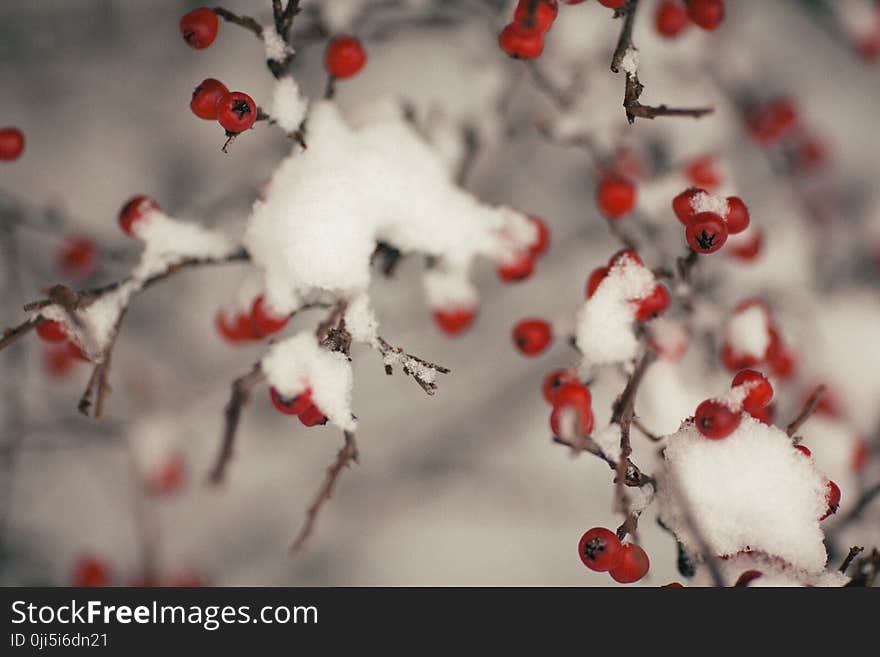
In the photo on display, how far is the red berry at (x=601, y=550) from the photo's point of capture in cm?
91

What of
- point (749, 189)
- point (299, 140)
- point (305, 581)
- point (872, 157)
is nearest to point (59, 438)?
point (305, 581)

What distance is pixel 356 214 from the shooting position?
103 cm

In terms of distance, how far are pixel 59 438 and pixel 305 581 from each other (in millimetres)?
715

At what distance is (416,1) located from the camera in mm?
1488

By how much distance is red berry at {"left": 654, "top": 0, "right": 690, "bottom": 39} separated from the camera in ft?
4.17

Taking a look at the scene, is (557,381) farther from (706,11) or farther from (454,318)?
(706,11)

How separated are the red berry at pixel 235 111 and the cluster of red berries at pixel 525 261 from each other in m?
0.49

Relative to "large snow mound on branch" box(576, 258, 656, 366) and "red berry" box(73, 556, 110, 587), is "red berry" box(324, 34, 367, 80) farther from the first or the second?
"red berry" box(73, 556, 110, 587)

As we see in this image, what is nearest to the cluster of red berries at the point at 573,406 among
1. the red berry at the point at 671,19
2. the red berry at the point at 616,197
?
the red berry at the point at 616,197

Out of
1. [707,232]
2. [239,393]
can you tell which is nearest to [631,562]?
[707,232]

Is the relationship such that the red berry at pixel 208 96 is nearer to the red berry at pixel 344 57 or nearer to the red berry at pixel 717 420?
the red berry at pixel 344 57

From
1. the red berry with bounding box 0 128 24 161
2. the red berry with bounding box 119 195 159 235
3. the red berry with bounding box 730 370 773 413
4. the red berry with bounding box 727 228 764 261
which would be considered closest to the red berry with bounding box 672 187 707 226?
the red berry with bounding box 730 370 773 413

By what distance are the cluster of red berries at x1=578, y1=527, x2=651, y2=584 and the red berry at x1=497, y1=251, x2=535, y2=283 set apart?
45 centimetres

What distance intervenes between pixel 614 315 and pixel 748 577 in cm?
43
